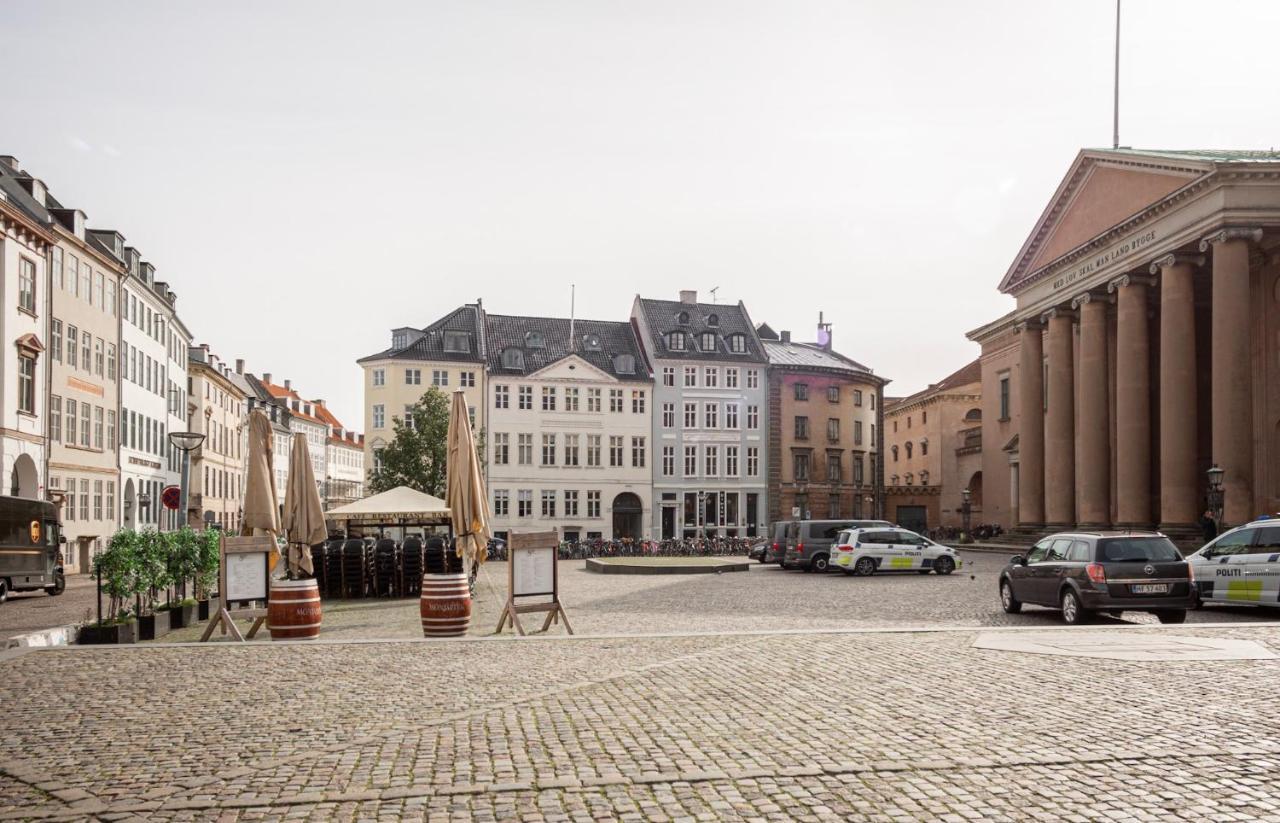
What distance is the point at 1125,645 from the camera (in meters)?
14.9

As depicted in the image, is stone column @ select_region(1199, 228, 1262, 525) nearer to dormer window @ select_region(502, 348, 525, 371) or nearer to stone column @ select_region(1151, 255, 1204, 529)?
stone column @ select_region(1151, 255, 1204, 529)

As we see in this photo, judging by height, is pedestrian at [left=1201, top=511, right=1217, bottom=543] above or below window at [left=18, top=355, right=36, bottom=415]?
below

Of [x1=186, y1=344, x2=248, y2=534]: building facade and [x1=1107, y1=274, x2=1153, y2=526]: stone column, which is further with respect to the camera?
[x1=186, y1=344, x2=248, y2=534]: building facade

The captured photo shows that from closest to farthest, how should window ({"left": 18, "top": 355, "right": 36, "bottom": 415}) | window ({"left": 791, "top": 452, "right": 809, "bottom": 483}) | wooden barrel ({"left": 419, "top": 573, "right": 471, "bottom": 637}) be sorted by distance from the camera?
wooden barrel ({"left": 419, "top": 573, "right": 471, "bottom": 637}) → window ({"left": 18, "top": 355, "right": 36, "bottom": 415}) → window ({"left": 791, "top": 452, "right": 809, "bottom": 483})

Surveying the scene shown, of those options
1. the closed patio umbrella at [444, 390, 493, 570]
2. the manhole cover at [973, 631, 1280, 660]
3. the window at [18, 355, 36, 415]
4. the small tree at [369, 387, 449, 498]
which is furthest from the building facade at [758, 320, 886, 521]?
the manhole cover at [973, 631, 1280, 660]

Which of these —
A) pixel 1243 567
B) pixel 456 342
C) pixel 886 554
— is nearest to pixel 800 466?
pixel 456 342

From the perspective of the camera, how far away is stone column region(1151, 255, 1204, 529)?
40.4 meters

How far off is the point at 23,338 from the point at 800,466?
1894 inches

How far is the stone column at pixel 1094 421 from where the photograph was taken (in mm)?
47062

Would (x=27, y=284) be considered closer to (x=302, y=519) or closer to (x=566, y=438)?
(x=302, y=519)

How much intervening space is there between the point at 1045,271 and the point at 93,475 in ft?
136

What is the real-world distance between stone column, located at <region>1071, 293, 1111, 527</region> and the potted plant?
39290 mm

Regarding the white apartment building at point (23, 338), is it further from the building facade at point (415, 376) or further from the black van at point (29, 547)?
the building facade at point (415, 376)

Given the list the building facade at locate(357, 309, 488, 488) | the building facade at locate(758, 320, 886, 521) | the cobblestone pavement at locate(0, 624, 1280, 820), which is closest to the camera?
the cobblestone pavement at locate(0, 624, 1280, 820)
